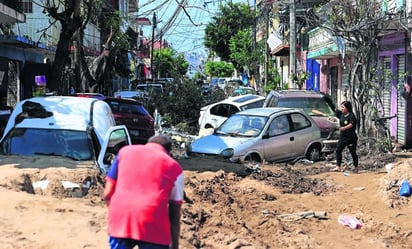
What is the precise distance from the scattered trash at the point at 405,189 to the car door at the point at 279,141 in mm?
4572

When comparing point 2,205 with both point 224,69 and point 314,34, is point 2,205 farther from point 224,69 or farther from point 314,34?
point 224,69

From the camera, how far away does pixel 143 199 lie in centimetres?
423

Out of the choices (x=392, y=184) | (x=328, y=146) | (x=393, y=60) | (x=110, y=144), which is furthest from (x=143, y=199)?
(x=393, y=60)

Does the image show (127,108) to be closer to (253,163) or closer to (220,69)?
(253,163)

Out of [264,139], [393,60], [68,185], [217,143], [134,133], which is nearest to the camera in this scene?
[68,185]

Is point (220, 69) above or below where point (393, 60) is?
above

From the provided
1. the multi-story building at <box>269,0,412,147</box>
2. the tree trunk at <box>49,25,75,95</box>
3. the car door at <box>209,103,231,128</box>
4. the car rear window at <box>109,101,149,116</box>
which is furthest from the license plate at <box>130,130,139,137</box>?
the multi-story building at <box>269,0,412,147</box>

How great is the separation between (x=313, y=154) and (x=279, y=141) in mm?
1426

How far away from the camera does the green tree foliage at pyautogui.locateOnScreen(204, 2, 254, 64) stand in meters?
59.3

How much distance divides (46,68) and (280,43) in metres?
17.7

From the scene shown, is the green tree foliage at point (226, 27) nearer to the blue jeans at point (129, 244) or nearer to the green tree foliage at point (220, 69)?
the green tree foliage at point (220, 69)

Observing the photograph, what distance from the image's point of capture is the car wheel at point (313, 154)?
50.6 ft

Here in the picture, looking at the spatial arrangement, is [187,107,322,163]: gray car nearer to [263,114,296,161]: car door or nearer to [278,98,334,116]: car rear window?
[263,114,296,161]: car door

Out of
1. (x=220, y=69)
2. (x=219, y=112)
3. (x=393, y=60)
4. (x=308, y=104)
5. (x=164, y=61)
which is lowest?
(x=219, y=112)
